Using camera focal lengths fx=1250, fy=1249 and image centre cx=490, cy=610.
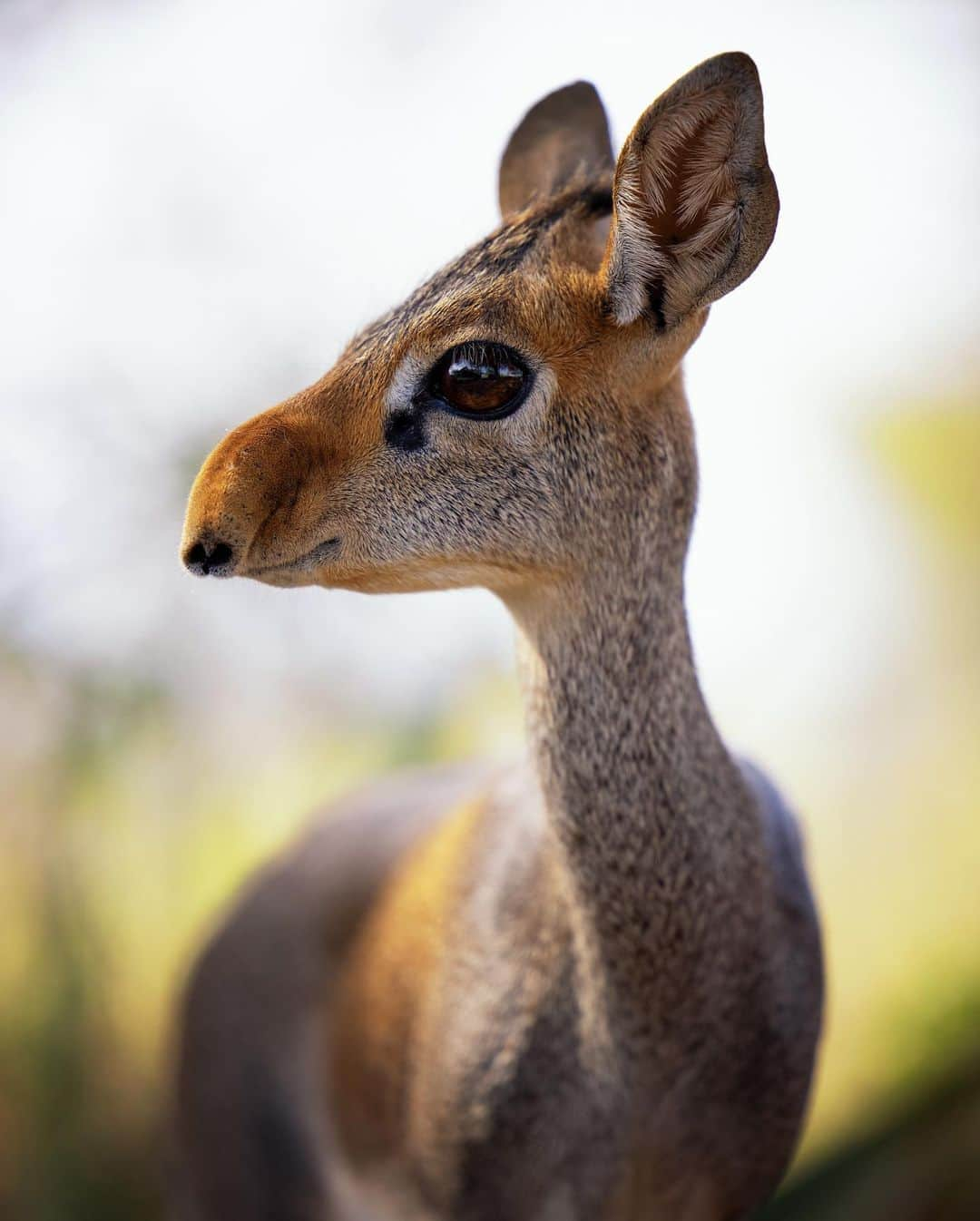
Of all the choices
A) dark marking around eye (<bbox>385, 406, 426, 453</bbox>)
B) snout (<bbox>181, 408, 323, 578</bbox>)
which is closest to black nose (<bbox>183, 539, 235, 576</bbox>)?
snout (<bbox>181, 408, 323, 578</bbox>)

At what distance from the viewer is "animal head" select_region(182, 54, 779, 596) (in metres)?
1.58

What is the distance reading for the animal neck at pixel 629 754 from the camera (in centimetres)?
178

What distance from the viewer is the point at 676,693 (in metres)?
1.83

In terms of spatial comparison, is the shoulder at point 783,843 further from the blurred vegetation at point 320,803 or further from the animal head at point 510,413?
the blurred vegetation at point 320,803

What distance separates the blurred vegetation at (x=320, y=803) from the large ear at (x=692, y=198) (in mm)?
2235

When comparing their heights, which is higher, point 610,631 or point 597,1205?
point 610,631

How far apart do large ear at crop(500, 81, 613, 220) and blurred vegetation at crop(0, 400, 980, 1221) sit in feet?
6.51

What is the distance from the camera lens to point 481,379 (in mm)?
1675

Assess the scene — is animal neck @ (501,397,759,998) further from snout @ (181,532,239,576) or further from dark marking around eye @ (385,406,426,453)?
snout @ (181,532,239,576)

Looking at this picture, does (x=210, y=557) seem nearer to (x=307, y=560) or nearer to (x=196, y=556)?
(x=196, y=556)

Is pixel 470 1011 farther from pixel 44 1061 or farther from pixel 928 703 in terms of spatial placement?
pixel 928 703

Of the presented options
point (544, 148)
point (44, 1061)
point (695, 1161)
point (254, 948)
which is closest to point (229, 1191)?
point (254, 948)

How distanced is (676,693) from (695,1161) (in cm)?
75

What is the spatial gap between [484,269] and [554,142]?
51 cm
